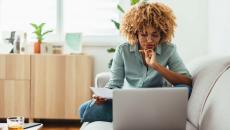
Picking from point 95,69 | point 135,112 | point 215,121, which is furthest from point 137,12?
point 95,69

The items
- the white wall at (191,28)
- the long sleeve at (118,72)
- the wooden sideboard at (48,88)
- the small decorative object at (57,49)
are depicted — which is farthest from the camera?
the small decorative object at (57,49)

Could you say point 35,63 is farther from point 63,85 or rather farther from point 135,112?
point 135,112

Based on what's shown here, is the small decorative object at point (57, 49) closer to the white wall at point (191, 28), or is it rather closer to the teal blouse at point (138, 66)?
the white wall at point (191, 28)

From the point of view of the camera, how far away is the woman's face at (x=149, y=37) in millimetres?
1714

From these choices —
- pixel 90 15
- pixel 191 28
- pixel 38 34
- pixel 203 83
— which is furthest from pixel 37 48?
pixel 203 83

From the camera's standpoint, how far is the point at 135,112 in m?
1.31

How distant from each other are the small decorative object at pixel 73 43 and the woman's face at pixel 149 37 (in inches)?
82.7

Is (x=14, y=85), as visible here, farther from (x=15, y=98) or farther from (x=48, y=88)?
(x=48, y=88)

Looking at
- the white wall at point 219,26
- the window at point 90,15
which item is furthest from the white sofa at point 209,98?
the window at point 90,15

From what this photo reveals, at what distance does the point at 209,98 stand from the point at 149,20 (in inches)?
20.7

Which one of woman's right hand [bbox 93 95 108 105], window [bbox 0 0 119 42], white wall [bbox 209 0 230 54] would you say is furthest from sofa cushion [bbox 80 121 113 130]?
window [bbox 0 0 119 42]

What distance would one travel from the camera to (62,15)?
13.6ft

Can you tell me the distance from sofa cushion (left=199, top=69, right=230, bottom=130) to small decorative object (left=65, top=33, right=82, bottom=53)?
255 centimetres

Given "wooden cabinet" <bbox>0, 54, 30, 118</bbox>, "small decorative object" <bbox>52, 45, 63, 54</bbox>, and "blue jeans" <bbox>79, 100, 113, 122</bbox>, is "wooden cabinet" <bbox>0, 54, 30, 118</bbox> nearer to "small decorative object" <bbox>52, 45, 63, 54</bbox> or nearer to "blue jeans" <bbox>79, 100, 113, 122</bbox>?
"small decorative object" <bbox>52, 45, 63, 54</bbox>
